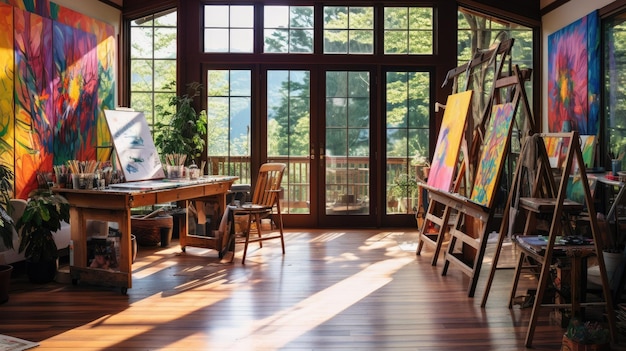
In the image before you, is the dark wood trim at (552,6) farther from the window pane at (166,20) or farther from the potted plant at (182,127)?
the window pane at (166,20)

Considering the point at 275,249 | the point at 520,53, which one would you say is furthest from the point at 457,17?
the point at 275,249

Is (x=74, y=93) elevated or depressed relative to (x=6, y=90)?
elevated

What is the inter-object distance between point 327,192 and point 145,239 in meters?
2.54

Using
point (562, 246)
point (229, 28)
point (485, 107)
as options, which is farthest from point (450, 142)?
point (229, 28)

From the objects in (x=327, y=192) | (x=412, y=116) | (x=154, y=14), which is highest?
(x=154, y=14)

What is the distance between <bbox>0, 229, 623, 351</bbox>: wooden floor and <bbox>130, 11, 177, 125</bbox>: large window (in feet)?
8.74

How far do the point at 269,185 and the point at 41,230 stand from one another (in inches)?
90.6

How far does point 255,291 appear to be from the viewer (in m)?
4.84

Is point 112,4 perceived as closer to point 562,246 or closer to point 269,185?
point 269,185

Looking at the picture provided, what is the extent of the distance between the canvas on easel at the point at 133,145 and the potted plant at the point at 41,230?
0.67 metres

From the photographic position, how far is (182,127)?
25.0 feet

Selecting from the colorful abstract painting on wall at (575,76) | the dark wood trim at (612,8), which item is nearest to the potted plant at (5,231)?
the colorful abstract painting on wall at (575,76)

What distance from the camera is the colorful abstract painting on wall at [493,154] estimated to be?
4.62m

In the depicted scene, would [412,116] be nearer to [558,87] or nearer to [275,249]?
[558,87]
